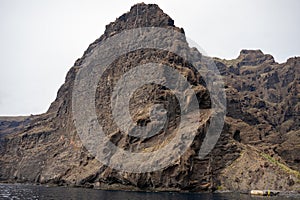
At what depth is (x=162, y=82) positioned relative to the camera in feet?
645

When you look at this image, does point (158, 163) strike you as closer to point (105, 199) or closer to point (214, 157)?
point (214, 157)

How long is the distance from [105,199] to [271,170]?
83.7 m

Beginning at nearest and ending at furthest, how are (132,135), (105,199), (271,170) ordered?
(105,199) → (271,170) → (132,135)

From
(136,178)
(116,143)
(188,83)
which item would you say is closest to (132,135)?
(116,143)

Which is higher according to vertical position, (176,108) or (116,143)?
(176,108)

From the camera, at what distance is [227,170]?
164625 millimetres

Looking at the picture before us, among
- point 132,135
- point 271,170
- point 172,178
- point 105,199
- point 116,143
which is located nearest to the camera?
point 105,199

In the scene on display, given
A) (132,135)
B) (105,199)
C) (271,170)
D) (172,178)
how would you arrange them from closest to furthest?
(105,199) → (172,178) → (271,170) → (132,135)

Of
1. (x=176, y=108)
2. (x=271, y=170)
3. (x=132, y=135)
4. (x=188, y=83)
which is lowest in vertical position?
(x=271, y=170)

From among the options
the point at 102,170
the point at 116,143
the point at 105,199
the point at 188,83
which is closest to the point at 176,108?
the point at 188,83

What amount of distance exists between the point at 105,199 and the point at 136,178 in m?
47.7

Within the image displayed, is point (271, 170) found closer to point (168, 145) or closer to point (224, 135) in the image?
point (224, 135)

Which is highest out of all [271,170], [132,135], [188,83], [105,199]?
[188,83]

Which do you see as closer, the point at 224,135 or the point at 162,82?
the point at 224,135
